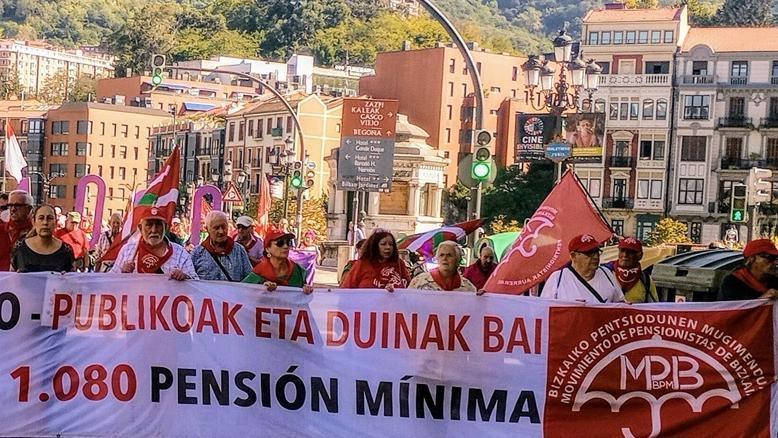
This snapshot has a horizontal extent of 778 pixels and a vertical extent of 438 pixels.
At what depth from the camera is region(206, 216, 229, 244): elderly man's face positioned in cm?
1105

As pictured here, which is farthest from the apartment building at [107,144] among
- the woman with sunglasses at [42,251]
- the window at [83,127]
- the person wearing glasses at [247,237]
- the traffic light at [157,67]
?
the woman with sunglasses at [42,251]

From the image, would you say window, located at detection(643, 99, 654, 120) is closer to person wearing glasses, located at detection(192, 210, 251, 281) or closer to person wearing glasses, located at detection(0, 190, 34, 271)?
person wearing glasses, located at detection(0, 190, 34, 271)

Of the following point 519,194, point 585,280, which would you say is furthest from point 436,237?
point 519,194

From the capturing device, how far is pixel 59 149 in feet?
460

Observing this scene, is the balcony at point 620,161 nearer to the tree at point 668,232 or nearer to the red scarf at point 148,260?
the tree at point 668,232

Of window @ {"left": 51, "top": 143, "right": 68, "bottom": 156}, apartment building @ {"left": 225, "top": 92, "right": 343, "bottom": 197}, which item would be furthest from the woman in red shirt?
window @ {"left": 51, "top": 143, "right": 68, "bottom": 156}

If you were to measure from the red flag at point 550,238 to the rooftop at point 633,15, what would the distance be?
277ft

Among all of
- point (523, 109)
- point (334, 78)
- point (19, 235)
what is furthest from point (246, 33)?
point (19, 235)

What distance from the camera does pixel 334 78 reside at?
137125 mm

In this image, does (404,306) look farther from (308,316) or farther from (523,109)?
(523,109)

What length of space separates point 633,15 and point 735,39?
714cm

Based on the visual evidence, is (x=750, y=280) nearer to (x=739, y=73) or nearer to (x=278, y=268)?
(x=278, y=268)

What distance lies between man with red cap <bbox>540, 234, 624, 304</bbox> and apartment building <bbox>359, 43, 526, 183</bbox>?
3638 inches

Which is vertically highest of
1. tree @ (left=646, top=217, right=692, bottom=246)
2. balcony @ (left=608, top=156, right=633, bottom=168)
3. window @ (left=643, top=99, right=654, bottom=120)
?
window @ (left=643, top=99, right=654, bottom=120)
